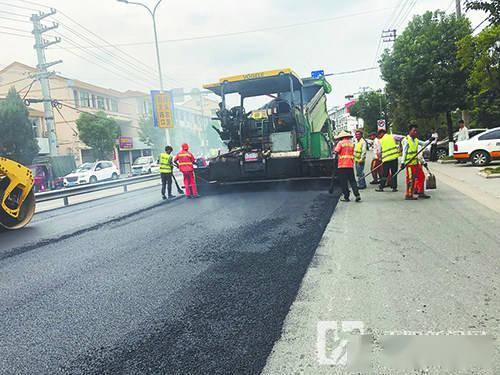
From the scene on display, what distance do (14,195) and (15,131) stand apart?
60.0 feet

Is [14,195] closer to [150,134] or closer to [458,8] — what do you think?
[458,8]

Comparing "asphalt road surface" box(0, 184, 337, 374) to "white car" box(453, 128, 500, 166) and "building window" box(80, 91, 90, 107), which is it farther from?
"building window" box(80, 91, 90, 107)

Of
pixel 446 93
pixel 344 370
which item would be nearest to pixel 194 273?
pixel 344 370

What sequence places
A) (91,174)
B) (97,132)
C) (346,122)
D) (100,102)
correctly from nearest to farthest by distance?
(91,174)
(97,132)
(100,102)
(346,122)

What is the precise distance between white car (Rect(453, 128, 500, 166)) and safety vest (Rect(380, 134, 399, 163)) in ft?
21.3

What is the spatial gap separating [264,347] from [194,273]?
5.85 ft

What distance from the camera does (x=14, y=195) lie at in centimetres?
809

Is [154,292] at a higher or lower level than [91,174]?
lower

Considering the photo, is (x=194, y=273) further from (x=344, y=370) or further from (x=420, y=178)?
(x=420, y=178)

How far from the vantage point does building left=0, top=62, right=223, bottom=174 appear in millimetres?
35375

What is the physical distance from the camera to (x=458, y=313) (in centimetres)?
305

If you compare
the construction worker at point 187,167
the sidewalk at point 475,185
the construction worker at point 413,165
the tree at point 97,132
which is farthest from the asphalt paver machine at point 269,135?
the tree at point 97,132

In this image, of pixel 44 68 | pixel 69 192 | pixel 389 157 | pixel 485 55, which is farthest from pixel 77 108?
pixel 389 157

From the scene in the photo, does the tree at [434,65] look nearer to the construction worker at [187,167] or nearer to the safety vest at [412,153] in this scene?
the safety vest at [412,153]
